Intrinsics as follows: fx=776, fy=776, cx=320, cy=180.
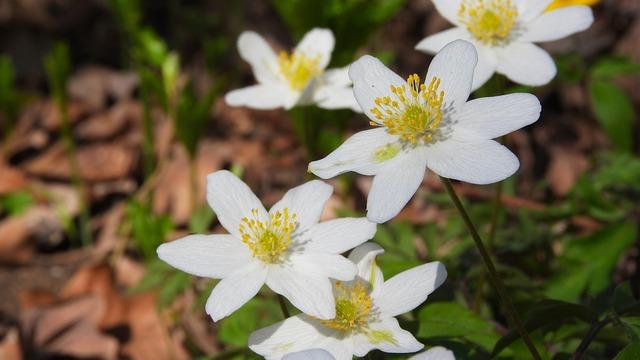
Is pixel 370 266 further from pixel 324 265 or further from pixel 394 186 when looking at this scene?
pixel 394 186

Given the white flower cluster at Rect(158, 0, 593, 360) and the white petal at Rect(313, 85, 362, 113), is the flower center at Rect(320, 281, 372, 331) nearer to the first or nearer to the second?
the white flower cluster at Rect(158, 0, 593, 360)

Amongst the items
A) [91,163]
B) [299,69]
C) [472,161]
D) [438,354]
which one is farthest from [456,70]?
[91,163]

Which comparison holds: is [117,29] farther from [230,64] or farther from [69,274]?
[69,274]

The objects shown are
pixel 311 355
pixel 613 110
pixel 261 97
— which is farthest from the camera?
pixel 613 110

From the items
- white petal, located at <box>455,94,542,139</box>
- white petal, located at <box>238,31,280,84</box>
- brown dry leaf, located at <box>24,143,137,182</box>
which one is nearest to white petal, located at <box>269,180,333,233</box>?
white petal, located at <box>455,94,542,139</box>

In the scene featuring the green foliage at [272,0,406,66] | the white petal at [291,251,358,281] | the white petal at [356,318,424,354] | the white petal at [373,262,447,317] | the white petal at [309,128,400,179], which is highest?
the green foliage at [272,0,406,66]

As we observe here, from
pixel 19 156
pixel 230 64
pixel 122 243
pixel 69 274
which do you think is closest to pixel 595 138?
pixel 230 64
